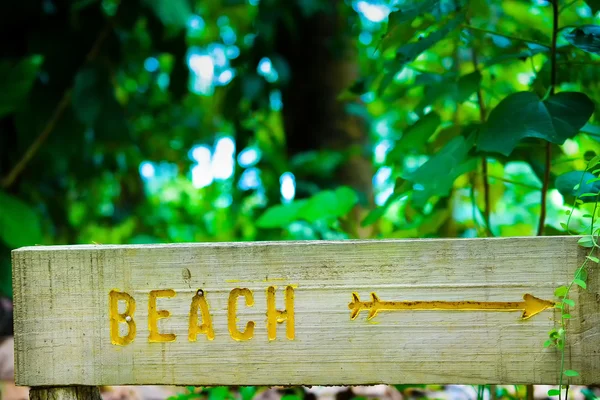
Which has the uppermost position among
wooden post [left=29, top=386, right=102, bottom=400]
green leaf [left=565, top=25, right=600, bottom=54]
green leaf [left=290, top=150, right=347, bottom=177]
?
green leaf [left=290, top=150, right=347, bottom=177]

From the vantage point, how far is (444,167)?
1.01 meters

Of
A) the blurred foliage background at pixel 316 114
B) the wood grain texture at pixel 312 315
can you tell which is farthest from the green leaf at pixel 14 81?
the wood grain texture at pixel 312 315

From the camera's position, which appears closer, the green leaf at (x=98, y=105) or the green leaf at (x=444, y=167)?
the green leaf at (x=444, y=167)

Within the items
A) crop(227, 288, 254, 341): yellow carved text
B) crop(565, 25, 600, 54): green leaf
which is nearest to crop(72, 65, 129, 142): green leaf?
crop(227, 288, 254, 341): yellow carved text

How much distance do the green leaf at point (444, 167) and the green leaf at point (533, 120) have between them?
6 cm

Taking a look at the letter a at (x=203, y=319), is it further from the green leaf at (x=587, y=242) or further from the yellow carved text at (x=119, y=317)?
the green leaf at (x=587, y=242)

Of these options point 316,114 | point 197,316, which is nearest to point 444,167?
point 197,316

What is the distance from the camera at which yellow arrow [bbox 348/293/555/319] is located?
892 millimetres

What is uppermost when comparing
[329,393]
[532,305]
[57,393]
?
[532,305]

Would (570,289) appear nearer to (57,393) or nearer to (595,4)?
(595,4)

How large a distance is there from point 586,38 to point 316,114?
1.87 meters

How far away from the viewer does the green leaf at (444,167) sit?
1.01 metres

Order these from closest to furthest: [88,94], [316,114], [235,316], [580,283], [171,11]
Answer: [580,283] < [235,316] < [171,11] < [88,94] < [316,114]

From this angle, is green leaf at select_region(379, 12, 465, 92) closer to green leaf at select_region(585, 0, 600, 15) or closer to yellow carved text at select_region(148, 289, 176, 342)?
green leaf at select_region(585, 0, 600, 15)
